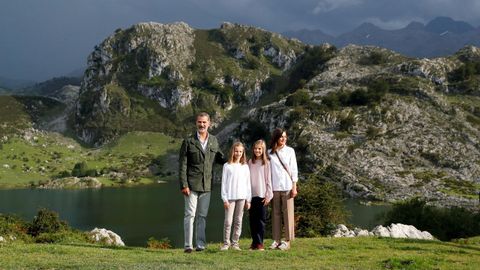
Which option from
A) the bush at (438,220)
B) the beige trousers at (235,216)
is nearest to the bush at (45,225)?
the beige trousers at (235,216)

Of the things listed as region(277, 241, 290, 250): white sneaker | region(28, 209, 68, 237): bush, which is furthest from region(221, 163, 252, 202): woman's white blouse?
region(28, 209, 68, 237): bush

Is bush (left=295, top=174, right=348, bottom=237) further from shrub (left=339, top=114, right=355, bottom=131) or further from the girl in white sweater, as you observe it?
shrub (left=339, top=114, right=355, bottom=131)

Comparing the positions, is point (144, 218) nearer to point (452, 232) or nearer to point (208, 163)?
point (452, 232)

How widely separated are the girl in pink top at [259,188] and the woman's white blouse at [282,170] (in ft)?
0.73

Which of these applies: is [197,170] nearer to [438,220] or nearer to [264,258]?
[264,258]

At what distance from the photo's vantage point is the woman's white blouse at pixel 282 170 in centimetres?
1892

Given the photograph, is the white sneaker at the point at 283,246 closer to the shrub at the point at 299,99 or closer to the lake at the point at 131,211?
the lake at the point at 131,211

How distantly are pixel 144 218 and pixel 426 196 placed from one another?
7643 centimetres

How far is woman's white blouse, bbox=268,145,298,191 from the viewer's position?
62.1 ft

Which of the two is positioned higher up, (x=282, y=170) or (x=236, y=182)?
(x=282, y=170)

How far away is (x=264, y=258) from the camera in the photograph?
1683 cm

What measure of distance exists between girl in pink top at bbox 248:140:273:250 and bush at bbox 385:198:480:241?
52.3 metres

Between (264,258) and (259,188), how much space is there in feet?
10.2

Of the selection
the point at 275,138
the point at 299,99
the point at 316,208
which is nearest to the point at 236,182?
the point at 275,138
